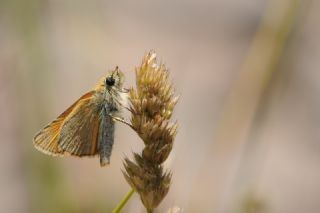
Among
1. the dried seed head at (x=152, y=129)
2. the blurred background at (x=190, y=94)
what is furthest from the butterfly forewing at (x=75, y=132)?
the dried seed head at (x=152, y=129)

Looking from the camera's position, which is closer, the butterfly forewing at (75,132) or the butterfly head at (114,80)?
the butterfly forewing at (75,132)

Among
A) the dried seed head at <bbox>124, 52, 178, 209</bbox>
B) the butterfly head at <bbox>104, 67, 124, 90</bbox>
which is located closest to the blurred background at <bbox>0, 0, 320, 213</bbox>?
the dried seed head at <bbox>124, 52, 178, 209</bbox>

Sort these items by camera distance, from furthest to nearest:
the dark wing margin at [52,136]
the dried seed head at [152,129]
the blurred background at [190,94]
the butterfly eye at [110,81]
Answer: the blurred background at [190,94] < the butterfly eye at [110,81] < the dark wing margin at [52,136] < the dried seed head at [152,129]

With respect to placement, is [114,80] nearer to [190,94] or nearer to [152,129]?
[152,129]

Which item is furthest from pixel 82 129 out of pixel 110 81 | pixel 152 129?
pixel 152 129

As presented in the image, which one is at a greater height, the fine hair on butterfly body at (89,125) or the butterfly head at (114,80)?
the butterfly head at (114,80)

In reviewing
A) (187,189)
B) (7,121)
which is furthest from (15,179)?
(187,189)

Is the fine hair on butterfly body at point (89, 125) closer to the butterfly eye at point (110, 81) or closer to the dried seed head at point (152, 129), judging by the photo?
the butterfly eye at point (110, 81)
